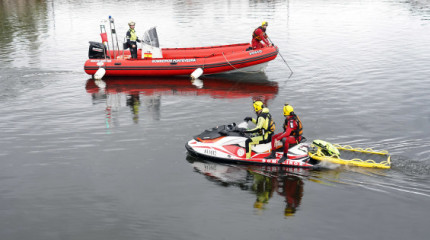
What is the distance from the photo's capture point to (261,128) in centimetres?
1363

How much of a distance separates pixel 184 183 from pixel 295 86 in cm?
1147

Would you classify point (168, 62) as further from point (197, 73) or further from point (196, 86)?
point (196, 86)

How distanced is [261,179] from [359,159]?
9.48ft

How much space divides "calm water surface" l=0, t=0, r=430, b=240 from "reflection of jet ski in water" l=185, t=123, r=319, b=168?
0.90 ft

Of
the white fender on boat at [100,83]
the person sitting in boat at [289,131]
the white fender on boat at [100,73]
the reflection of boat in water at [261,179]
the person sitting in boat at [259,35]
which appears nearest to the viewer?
the reflection of boat in water at [261,179]

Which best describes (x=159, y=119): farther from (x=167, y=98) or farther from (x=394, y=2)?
(x=394, y=2)

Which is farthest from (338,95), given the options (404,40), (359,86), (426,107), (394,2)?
(394,2)

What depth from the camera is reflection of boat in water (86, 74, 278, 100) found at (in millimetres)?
22375

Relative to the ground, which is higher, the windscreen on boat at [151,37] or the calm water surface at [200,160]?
the windscreen on boat at [151,37]

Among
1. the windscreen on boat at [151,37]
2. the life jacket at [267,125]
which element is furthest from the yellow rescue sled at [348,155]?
the windscreen on boat at [151,37]

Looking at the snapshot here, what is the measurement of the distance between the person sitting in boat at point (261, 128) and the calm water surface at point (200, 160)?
0.81 meters

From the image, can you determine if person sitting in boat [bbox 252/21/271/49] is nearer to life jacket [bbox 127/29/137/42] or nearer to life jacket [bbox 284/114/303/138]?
life jacket [bbox 127/29/137/42]

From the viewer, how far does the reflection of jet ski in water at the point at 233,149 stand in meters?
13.6

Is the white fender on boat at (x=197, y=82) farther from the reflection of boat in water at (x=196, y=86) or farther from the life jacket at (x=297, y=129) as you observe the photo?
the life jacket at (x=297, y=129)
